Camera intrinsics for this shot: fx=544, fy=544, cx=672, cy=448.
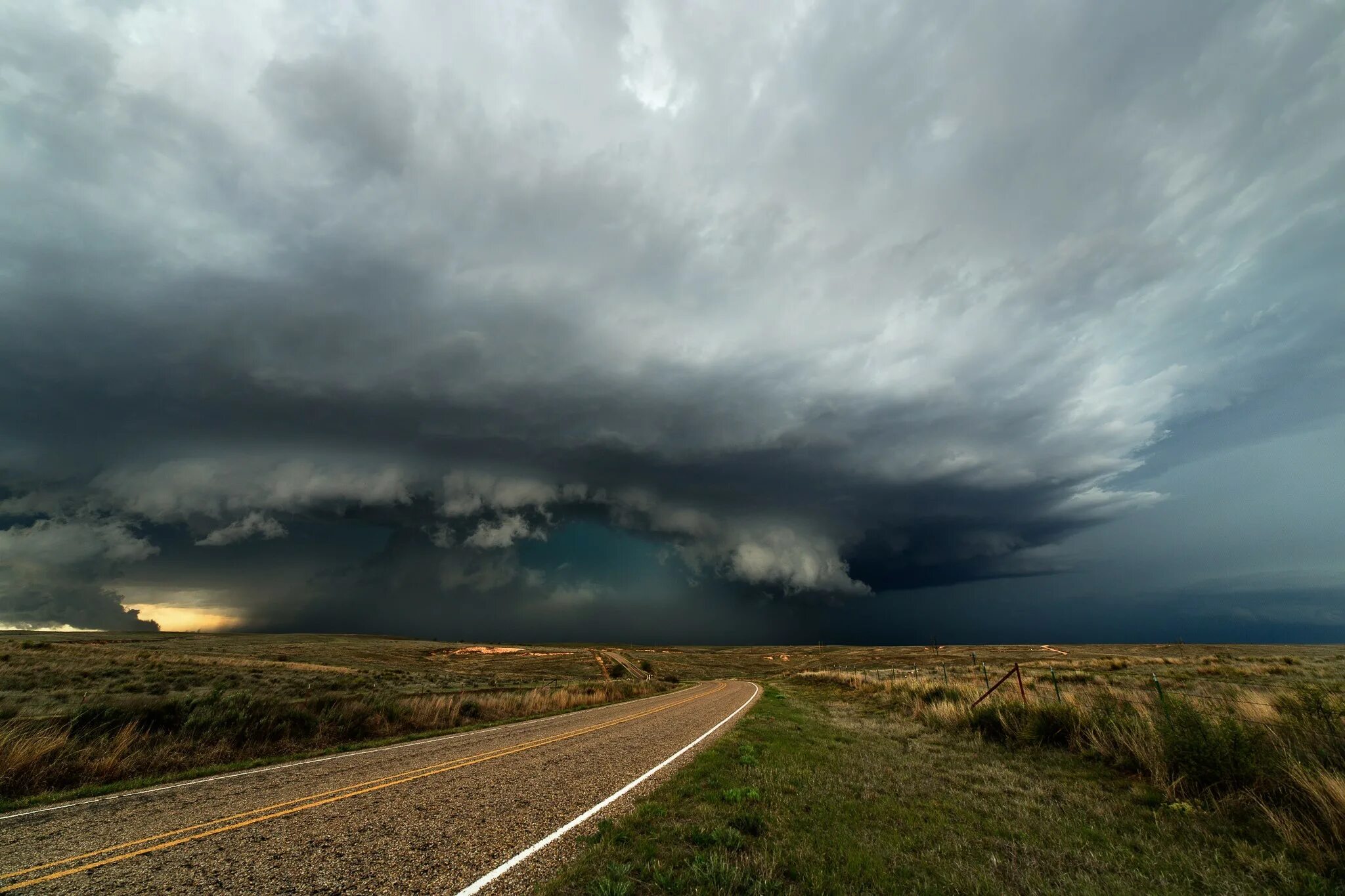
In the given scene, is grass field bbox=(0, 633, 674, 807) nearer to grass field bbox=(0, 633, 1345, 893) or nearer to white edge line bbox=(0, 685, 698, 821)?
grass field bbox=(0, 633, 1345, 893)

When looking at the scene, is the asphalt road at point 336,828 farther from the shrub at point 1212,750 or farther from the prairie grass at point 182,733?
the shrub at point 1212,750

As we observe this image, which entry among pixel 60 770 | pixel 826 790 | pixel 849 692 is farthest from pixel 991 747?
pixel 849 692

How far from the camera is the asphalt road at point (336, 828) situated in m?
6.28

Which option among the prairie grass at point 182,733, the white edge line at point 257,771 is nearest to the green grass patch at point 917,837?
the white edge line at point 257,771

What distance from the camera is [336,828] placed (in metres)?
8.07

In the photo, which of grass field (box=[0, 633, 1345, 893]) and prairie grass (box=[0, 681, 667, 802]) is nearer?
grass field (box=[0, 633, 1345, 893])

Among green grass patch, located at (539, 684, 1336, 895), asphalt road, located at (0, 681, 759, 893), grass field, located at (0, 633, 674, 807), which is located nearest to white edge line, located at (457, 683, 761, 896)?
asphalt road, located at (0, 681, 759, 893)

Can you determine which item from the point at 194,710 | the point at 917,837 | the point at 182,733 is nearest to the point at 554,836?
the point at 917,837

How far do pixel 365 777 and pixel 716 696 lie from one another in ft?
106

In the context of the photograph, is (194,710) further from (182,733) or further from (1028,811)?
(1028,811)

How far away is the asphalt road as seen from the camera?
6281 mm

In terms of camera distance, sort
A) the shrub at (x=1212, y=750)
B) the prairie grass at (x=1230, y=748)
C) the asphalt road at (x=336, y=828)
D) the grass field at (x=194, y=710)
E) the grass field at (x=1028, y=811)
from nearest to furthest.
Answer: the asphalt road at (x=336, y=828)
the grass field at (x=1028, y=811)
the prairie grass at (x=1230, y=748)
the shrub at (x=1212, y=750)
the grass field at (x=194, y=710)

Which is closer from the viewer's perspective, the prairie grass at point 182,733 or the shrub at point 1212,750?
the shrub at point 1212,750

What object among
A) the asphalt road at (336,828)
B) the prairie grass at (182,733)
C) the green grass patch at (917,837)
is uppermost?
the prairie grass at (182,733)
